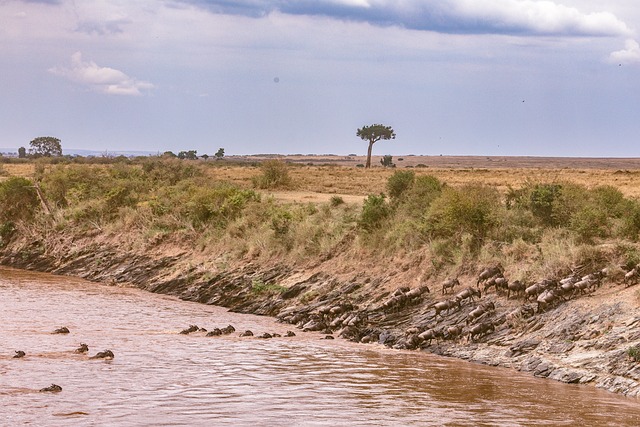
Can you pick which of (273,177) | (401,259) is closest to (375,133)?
(273,177)

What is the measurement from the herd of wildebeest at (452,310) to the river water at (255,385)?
29.3 inches

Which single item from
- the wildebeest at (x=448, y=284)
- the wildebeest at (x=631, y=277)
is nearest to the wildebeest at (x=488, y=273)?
the wildebeest at (x=448, y=284)

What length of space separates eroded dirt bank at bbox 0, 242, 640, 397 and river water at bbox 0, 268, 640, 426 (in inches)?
23.4

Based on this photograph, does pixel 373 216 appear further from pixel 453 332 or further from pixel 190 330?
pixel 453 332

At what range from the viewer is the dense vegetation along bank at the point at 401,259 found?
18703 mm

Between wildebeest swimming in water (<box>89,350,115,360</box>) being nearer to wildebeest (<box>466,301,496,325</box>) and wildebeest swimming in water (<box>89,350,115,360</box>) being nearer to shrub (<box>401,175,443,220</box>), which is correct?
wildebeest (<box>466,301,496,325</box>)

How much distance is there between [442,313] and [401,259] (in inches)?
162

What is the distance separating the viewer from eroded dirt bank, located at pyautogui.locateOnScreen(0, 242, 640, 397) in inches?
679

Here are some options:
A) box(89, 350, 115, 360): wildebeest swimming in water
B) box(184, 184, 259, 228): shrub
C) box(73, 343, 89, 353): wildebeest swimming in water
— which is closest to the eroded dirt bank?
box(184, 184, 259, 228): shrub

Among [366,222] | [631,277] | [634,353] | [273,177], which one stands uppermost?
[273,177]

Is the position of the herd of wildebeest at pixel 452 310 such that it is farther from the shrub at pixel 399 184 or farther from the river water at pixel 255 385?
the shrub at pixel 399 184

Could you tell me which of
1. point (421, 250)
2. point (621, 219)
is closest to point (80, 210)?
point (421, 250)

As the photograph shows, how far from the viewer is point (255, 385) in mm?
16625

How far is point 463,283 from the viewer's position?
22.7 metres
